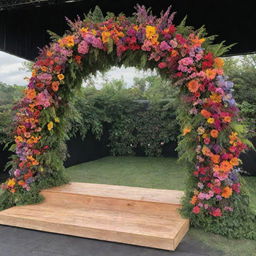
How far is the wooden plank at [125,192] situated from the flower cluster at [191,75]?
0.46 meters

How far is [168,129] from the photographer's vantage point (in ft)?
24.7

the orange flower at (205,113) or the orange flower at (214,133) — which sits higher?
the orange flower at (205,113)

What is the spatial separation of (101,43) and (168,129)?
4.80m

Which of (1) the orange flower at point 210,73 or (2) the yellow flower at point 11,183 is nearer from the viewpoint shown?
(1) the orange flower at point 210,73

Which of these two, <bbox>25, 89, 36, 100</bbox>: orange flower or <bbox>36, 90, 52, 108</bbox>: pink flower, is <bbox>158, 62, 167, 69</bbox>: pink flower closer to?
<bbox>36, 90, 52, 108</bbox>: pink flower

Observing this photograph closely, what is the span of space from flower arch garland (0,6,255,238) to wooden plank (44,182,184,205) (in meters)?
0.26

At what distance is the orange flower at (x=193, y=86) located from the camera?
2.71 meters

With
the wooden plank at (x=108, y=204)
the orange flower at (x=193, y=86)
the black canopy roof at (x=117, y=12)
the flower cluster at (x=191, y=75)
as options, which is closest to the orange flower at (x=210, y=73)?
the flower cluster at (x=191, y=75)

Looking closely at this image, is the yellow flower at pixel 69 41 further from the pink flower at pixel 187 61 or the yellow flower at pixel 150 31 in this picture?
the pink flower at pixel 187 61

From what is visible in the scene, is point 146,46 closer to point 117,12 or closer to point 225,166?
point 225,166

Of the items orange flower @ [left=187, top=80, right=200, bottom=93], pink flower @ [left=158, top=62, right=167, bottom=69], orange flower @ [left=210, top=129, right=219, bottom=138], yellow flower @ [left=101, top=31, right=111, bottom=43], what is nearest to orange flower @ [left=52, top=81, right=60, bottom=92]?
yellow flower @ [left=101, top=31, right=111, bottom=43]

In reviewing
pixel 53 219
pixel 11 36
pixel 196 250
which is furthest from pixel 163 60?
pixel 11 36

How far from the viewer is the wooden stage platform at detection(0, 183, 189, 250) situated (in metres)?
2.55

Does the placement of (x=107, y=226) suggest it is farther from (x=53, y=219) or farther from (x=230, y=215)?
(x=230, y=215)
